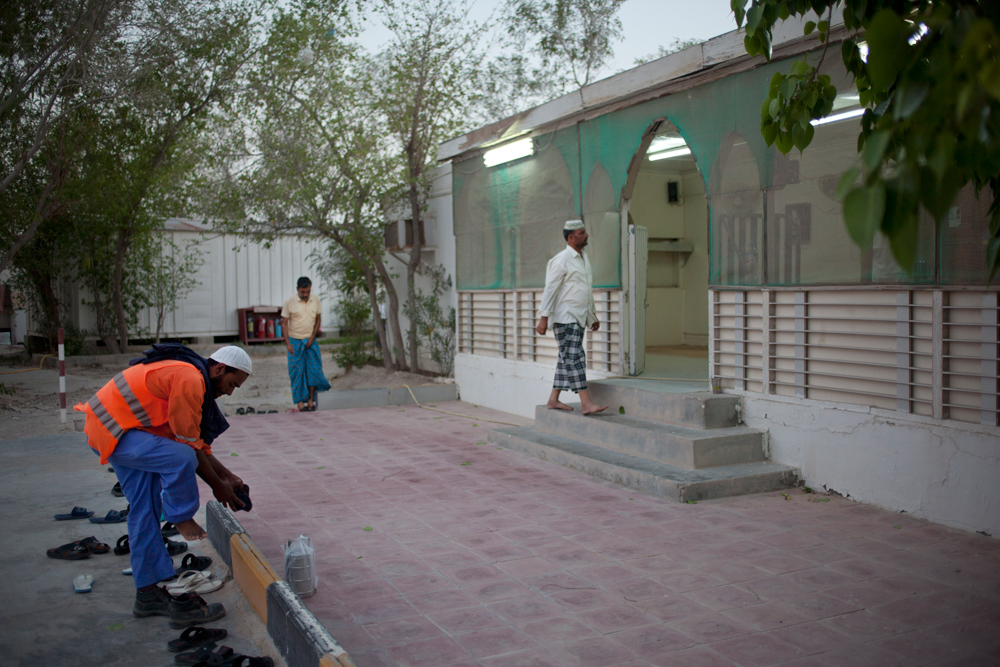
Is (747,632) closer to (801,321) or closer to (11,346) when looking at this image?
(801,321)

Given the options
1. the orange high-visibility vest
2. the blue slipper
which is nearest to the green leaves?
the orange high-visibility vest

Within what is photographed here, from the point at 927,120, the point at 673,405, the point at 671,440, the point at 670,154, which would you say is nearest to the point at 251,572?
the point at 671,440

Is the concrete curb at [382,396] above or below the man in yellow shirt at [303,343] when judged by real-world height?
below

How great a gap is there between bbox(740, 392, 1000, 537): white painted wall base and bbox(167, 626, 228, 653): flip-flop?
4.51 m

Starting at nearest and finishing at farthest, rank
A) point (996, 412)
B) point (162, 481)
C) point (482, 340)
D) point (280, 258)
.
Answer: point (162, 481) < point (996, 412) < point (482, 340) < point (280, 258)

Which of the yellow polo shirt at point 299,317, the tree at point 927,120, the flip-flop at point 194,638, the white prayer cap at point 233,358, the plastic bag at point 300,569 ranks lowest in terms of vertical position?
the flip-flop at point 194,638

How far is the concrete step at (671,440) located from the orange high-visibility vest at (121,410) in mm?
4018

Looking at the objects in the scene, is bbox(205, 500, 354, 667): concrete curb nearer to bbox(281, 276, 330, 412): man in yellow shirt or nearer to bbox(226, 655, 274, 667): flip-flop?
bbox(226, 655, 274, 667): flip-flop

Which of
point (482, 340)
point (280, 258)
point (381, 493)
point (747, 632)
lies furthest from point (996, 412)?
point (280, 258)

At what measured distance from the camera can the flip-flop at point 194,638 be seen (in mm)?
3594

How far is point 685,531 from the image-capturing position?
16.8ft

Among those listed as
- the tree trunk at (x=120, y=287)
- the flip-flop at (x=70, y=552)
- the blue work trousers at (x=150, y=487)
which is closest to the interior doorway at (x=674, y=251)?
the flip-flop at (x=70, y=552)

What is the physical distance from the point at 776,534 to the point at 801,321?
6.48 ft

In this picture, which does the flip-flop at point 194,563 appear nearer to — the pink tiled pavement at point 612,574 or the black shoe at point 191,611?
the pink tiled pavement at point 612,574
